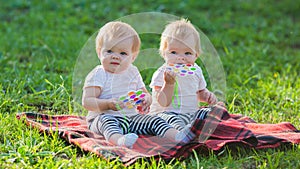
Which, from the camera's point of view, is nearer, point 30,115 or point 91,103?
point 91,103

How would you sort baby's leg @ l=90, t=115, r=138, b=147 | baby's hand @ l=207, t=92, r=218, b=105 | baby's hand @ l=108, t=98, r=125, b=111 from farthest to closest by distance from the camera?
baby's hand @ l=207, t=92, r=218, b=105 → baby's hand @ l=108, t=98, r=125, b=111 → baby's leg @ l=90, t=115, r=138, b=147

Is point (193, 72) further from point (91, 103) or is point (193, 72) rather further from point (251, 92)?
point (251, 92)

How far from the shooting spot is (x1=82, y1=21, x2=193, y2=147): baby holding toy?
310 cm

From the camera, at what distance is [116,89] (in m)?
3.16

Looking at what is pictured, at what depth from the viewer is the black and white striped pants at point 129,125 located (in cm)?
304

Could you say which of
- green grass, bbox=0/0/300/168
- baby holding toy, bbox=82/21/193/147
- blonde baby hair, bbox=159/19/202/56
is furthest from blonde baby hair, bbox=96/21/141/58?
green grass, bbox=0/0/300/168

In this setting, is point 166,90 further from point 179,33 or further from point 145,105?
point 179,33

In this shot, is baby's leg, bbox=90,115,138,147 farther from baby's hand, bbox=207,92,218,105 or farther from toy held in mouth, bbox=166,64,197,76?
baby's hand, bbox=207,92,218,105

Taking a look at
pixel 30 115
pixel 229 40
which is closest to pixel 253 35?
pixel 229 40

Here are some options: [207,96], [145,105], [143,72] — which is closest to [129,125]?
[145,105]

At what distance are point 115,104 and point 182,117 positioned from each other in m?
0.42

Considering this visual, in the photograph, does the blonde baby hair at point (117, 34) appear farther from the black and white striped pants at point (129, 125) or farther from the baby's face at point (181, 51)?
the black and white striped pants at point (129, 125)

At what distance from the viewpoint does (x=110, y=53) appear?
123 inches

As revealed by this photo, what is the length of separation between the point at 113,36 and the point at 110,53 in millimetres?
99
